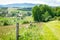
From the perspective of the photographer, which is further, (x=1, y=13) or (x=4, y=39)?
(x=1, y=13)

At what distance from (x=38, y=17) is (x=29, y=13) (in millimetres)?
6756

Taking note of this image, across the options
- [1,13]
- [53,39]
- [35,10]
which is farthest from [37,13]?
[53,39]

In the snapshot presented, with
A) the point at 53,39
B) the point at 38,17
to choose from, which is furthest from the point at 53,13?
the point at 53,39

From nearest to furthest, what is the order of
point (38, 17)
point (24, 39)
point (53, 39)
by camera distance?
point (24, 39)
point (53, 39)
point (38, 17)

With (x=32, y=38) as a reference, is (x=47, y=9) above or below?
below

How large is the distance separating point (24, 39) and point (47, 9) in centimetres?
5901

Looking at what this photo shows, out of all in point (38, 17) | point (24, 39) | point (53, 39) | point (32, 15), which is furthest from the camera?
point (32, 15)

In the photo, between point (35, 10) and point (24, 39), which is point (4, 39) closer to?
point (24, 39)

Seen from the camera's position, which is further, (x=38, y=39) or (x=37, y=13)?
(x=37, y=13)

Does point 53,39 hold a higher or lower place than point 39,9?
higher

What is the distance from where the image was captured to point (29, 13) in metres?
67.9

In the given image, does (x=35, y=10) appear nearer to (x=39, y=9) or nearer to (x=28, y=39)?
(x=39, y=9)

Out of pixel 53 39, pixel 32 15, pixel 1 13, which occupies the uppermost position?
pixel 53 39

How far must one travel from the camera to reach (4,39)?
1187 cm
